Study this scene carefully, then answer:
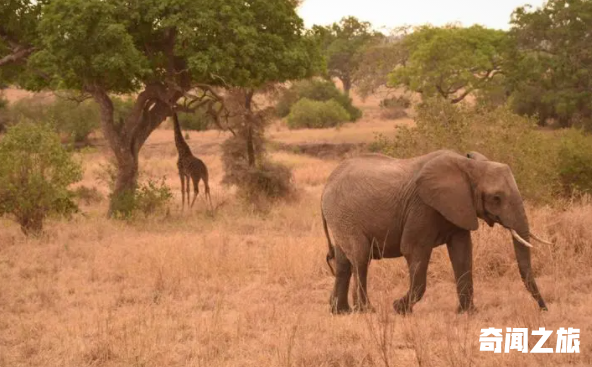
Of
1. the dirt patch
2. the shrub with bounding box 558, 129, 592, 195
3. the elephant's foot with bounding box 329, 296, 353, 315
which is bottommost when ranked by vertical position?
the dirt patch

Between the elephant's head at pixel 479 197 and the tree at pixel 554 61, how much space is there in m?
24.7

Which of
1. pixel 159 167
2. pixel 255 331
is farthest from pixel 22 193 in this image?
pixel 159 167

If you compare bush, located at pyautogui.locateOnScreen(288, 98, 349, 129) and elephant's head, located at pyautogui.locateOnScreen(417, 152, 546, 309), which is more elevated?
elephant's head, located at pyautogui.locateOnScreen(417, 152, 546, 309)

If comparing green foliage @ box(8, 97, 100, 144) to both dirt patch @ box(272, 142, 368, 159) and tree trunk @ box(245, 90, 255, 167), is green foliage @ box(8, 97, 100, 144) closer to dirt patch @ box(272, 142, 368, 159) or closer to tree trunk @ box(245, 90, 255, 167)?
dirt patch @ box(272, 142, 368, 159)

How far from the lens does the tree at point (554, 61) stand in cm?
3104

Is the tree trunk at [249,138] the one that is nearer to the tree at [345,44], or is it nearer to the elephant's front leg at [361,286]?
the elephant's front leg at [361,286]

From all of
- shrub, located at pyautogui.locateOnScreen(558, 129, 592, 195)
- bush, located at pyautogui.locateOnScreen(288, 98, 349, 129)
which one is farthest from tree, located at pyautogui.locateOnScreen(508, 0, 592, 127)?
shrub, located at pyautogui.locateOnScreen(558, 129, 592, 195)

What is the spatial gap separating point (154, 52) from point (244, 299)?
28.6ft

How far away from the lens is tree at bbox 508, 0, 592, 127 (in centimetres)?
3104

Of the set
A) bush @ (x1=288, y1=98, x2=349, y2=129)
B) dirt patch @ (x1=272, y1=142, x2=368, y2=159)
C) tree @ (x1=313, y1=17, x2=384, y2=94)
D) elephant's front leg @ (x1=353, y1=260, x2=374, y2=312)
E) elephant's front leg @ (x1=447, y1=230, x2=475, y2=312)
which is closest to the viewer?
elephant's front leg @ (x1=447, y1=230, x2=475, y2=312)

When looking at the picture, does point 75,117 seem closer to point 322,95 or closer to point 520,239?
point 322,95

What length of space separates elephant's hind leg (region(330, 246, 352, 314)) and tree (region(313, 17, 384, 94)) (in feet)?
157

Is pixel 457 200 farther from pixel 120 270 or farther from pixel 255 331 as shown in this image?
pixel 120 270

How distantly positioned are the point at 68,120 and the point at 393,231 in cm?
2767
